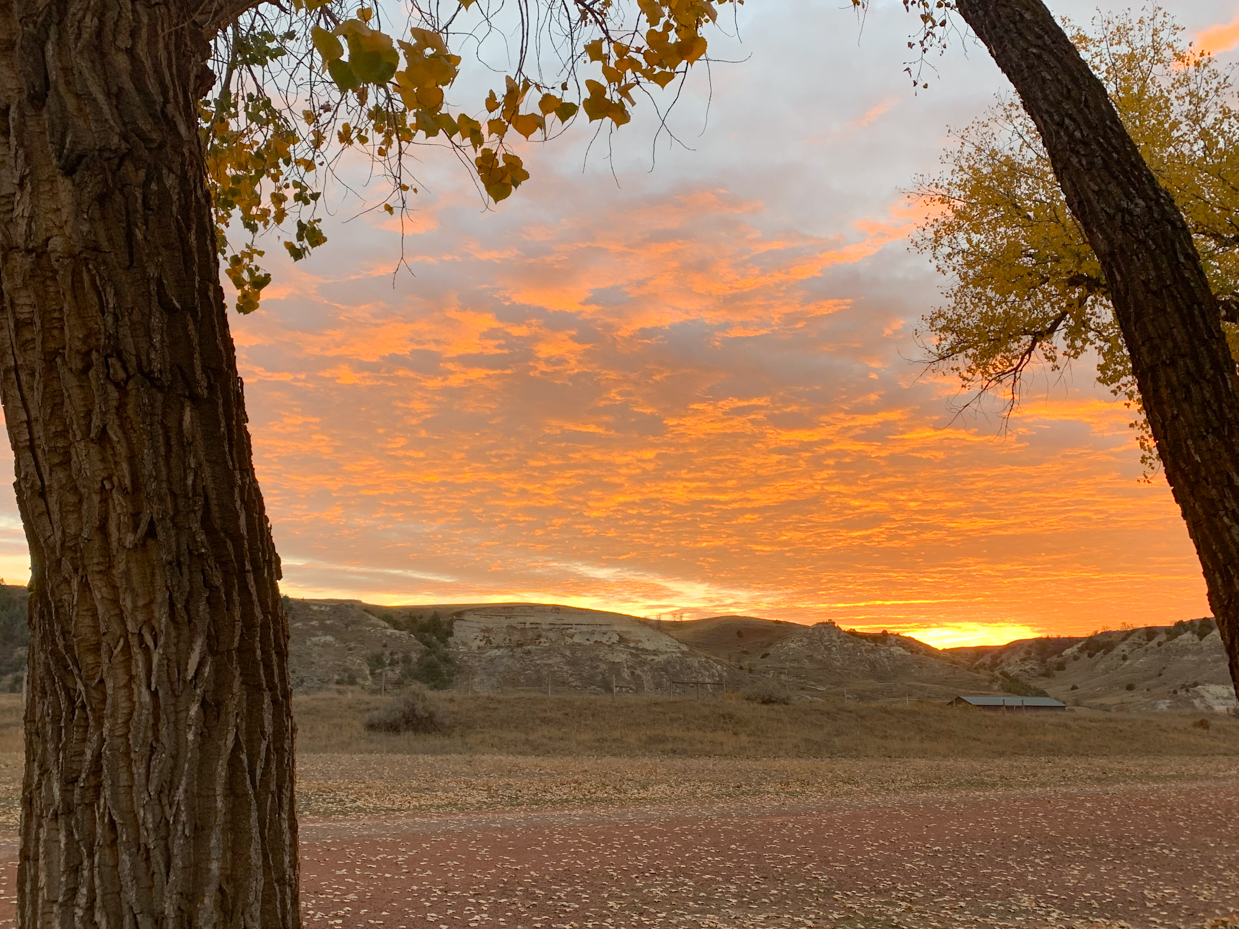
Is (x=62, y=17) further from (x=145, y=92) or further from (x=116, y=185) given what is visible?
(x=116, y=185)

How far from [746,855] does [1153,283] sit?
8.32 m

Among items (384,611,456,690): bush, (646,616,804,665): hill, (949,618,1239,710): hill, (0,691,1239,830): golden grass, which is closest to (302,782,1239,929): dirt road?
(0,691,1239,830): golden grass

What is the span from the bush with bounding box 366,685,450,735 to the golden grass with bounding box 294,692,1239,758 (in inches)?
21.5

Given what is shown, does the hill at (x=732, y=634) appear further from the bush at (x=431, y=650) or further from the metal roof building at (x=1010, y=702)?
the metal roof building at (x=1010, y=702)

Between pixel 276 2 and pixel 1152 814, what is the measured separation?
1590 cm

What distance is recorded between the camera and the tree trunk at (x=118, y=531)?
7.95 ft

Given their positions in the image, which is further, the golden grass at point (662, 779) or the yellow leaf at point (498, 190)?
the golden grass at point (662, 779)

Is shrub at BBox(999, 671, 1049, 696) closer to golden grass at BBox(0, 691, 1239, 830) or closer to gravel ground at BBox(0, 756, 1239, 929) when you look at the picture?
golden grass at BBox(0, 691, 1239, 830)

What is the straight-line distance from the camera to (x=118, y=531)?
2.44 m

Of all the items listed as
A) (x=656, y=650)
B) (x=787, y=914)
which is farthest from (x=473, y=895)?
(x=656, y=650)

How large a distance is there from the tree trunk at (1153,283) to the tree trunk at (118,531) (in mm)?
3145

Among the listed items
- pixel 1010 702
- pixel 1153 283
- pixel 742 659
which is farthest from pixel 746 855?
pixel 742 659

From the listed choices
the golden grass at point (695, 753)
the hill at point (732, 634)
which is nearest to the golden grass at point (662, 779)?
the golden grass at point (695, 753)

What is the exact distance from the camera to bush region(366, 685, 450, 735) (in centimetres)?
2753
